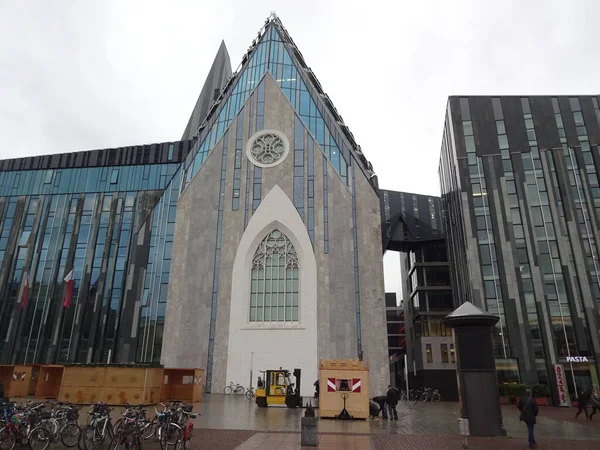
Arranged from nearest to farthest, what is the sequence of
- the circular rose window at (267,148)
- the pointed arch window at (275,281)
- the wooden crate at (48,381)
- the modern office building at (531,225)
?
the wooden crate at (48,381) → the modern office building at (531,225) → the pointed arch window at (275,281) → the circular rose window at (267,148)

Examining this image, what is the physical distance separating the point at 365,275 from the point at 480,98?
22778 mm

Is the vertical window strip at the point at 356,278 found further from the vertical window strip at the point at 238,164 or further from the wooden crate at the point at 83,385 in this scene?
the wooden crate at the point at 83,385

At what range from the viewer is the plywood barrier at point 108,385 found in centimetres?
2462

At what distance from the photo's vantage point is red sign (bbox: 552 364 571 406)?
1361 inches

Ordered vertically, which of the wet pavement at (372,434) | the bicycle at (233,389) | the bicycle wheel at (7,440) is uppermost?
the bicycle at (233,389)

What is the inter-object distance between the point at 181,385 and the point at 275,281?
46.4ft

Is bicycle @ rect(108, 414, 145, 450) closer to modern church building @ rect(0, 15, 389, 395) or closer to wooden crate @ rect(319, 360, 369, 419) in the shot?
wooden crate @ rect(319, 360, 369, 419)

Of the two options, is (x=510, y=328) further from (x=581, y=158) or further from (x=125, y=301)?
(x=125, y=301)

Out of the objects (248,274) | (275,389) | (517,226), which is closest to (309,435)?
(275,389)

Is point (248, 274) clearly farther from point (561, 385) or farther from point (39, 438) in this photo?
point (39, 438)

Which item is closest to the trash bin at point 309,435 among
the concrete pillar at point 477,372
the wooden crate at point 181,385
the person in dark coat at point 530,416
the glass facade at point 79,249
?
the concrete pillar at point 477,372

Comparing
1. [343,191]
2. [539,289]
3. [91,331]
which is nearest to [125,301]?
[91,331]

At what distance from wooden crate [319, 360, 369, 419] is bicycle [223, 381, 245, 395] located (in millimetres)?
17683

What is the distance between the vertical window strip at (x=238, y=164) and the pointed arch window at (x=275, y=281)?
454 cm
